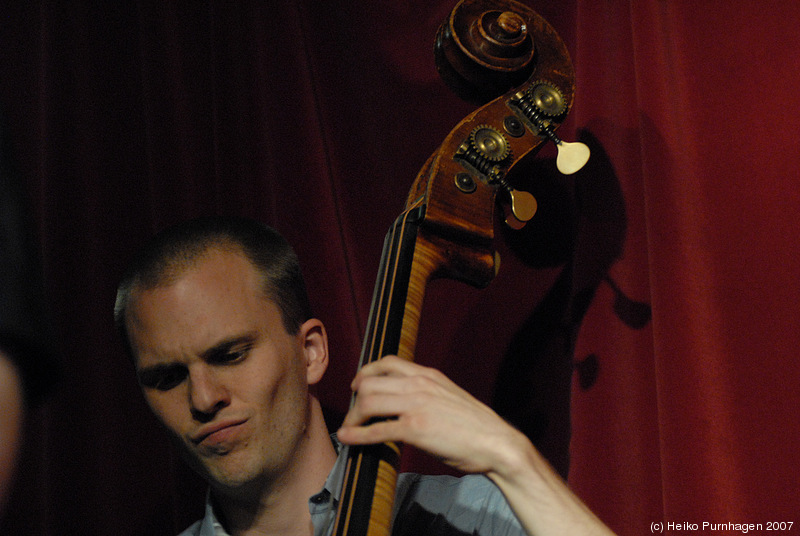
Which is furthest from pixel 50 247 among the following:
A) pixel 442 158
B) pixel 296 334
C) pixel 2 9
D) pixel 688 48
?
pixel 688 48

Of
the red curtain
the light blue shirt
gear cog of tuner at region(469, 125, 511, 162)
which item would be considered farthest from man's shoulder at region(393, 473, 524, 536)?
gear cog of tuner at region(469, 125, 511, 162)

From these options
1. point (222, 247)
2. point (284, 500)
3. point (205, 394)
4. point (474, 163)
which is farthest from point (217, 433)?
point (474, 163)

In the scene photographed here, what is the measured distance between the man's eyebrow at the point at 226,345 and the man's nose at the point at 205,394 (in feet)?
0.06

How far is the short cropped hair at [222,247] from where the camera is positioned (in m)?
1.03

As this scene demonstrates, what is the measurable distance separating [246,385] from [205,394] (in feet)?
0.18

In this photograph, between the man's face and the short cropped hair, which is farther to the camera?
the short cropped hair

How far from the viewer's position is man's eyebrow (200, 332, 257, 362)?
37.4 inches

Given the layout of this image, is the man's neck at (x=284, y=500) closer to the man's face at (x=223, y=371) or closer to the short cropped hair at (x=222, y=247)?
the man's face at (x=223, y=371)

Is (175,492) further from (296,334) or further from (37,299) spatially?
(37,299)

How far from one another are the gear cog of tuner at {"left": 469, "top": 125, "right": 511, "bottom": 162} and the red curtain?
0.83 ft

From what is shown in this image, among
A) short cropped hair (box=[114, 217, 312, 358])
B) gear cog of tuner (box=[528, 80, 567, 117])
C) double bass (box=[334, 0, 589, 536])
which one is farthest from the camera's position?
short cropped hair (box=[114, 217, 312, 358])

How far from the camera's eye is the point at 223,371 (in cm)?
95

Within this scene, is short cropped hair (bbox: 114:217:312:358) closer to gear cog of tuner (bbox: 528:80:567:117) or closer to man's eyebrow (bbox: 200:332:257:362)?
man's eyebrow (bbox: 200:332:257:362)

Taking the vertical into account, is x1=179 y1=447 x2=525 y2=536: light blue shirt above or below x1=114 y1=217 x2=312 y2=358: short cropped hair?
below
